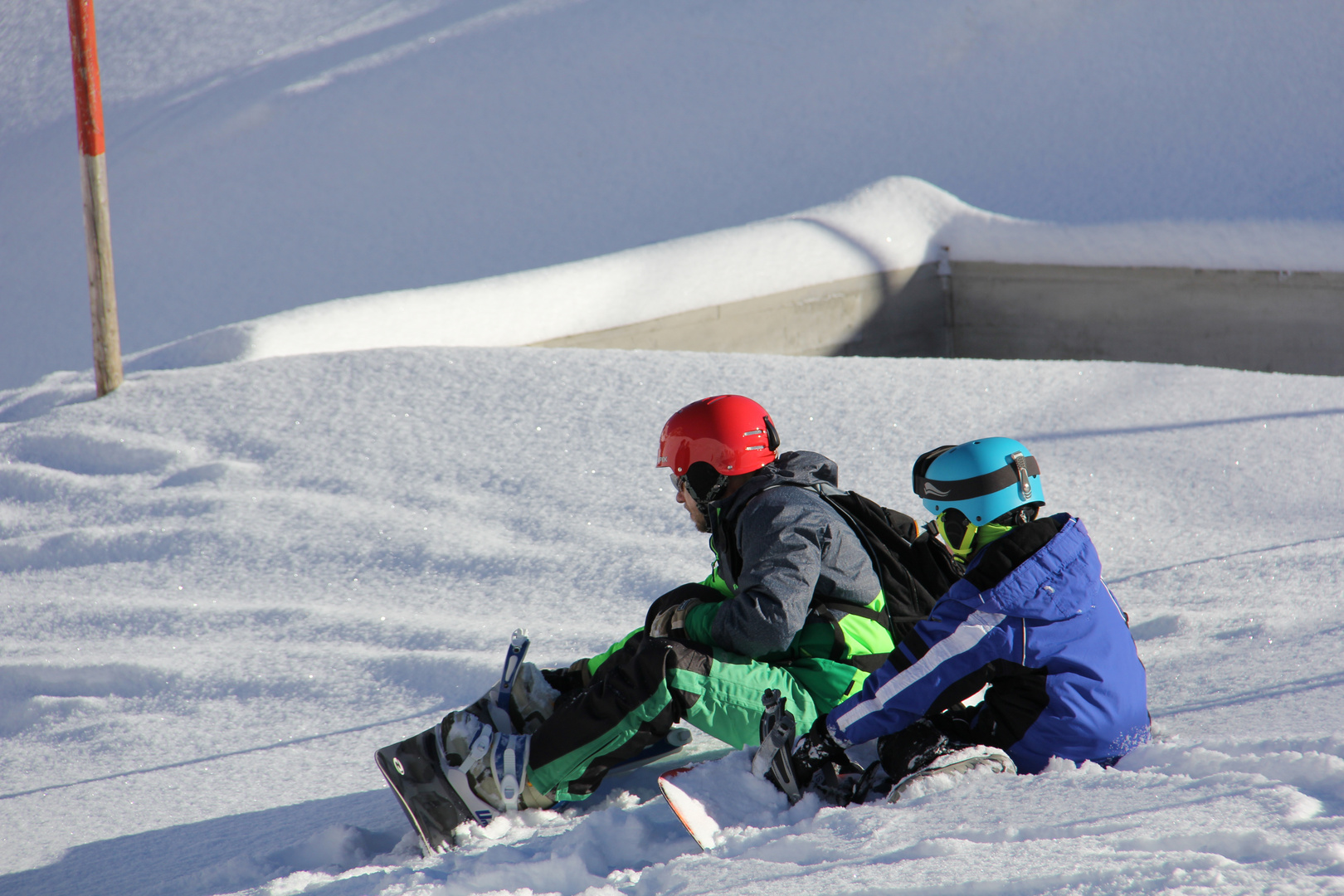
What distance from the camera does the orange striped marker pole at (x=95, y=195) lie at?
574 centimetres

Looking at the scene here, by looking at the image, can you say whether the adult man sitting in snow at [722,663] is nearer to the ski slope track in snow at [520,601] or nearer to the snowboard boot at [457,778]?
the snowboard boot at [457,778]

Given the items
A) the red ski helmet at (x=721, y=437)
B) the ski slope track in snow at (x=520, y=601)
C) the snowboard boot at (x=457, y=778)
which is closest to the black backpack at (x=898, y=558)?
the red ski helmet at (x=721, y=437)

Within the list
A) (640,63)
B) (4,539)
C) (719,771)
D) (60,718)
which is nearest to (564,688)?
(719,771)

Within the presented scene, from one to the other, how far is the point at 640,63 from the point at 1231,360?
22.4 ft

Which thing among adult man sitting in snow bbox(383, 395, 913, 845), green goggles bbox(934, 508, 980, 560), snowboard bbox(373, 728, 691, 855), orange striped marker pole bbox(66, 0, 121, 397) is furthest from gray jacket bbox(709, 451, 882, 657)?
orange striped marker pole bbox(66, 0, 121, 397)

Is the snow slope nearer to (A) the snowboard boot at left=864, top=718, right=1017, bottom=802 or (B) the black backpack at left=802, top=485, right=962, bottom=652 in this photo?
(B) the black backpack at left=802, top=485, right=962, bottom=652

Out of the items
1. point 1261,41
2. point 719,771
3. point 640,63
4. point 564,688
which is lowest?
point 719,771

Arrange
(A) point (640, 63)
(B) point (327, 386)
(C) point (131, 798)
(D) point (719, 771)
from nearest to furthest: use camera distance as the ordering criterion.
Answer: (D) point (719, 771) → (C) point (131, 798) → (B) point (327, 386) → (A) point (640, 63)

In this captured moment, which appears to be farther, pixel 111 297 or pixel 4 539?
pixel 111 297

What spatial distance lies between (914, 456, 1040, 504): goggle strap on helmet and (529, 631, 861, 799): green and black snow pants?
0.56 meters

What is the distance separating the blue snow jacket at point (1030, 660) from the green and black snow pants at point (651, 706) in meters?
0.25

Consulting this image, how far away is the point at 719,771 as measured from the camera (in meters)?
2.41

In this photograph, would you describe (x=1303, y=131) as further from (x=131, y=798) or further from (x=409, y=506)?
(x=131, y=798)

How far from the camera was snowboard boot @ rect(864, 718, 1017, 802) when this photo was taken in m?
2.23
